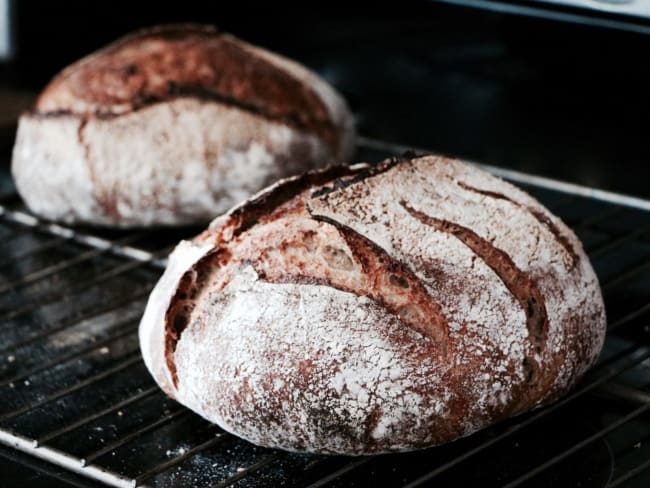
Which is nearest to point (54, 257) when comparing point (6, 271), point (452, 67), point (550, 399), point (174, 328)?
→ point (6, 271)

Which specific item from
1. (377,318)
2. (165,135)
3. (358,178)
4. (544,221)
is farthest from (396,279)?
(165,135)

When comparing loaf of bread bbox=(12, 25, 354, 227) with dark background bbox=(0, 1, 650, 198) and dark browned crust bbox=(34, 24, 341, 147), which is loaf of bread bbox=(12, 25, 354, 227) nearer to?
dark browned crust bbox=(34, 24, 341, 147)

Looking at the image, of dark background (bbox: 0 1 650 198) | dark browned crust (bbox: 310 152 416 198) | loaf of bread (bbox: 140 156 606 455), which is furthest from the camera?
dark background (bbox: 0 1 650 198)

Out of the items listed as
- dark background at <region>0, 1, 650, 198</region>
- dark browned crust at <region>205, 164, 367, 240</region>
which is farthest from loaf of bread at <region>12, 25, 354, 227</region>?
dark browned crust at <region>205, 164, 367, 240</region>

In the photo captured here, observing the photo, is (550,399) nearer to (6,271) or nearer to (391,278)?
(391,278)

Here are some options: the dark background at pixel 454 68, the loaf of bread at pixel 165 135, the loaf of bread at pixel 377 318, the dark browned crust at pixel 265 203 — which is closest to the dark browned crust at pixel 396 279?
the loaf of bread at pixel 377 318

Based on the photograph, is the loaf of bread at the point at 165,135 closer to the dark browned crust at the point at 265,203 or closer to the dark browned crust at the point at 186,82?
the dark browned crust at the point at 186,82
